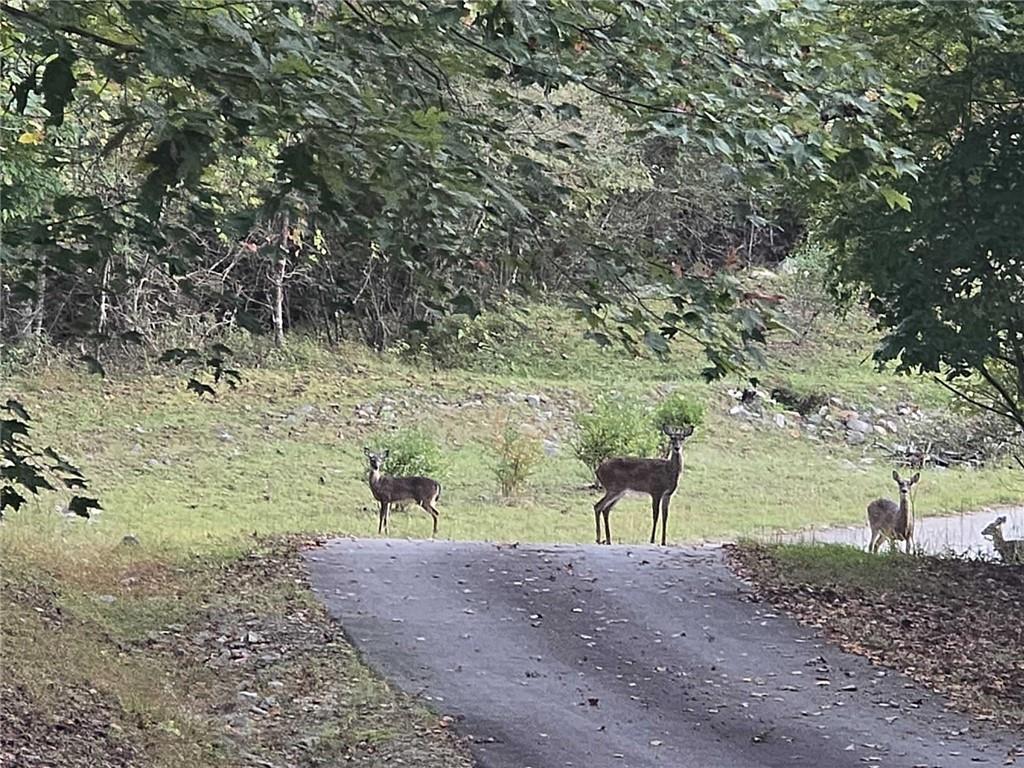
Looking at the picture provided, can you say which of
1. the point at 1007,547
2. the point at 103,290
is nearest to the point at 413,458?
the point at 1007,547

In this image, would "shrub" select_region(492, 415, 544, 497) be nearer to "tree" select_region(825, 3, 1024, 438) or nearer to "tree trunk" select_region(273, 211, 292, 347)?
"tree trunk" select_region(273, 211, 292, 347)

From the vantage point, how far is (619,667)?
28.7 feet

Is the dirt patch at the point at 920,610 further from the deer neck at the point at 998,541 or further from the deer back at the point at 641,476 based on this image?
the deer back at the point at 641,476

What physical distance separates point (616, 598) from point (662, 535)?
467cm

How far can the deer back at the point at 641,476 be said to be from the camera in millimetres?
14930

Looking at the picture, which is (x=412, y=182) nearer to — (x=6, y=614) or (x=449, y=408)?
(x=6, y=614)

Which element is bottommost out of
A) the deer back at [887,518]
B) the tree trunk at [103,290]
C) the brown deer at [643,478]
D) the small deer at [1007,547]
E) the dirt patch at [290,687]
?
the dirt patch at [290,687]

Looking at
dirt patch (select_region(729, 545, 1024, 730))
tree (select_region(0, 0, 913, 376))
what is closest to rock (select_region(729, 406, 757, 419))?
A: dirt patch (select_region(729, 545, 1024, 730))

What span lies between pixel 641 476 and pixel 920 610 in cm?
491

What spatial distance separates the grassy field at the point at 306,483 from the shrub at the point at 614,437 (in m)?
0.45

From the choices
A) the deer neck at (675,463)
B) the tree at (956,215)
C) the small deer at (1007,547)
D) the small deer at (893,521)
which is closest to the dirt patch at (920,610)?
the small deer at (1007,547)

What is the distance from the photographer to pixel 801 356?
29.7 meters

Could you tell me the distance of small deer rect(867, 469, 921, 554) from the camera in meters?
14.3

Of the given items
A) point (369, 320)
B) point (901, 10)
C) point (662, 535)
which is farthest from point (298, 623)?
point (369, 320)
